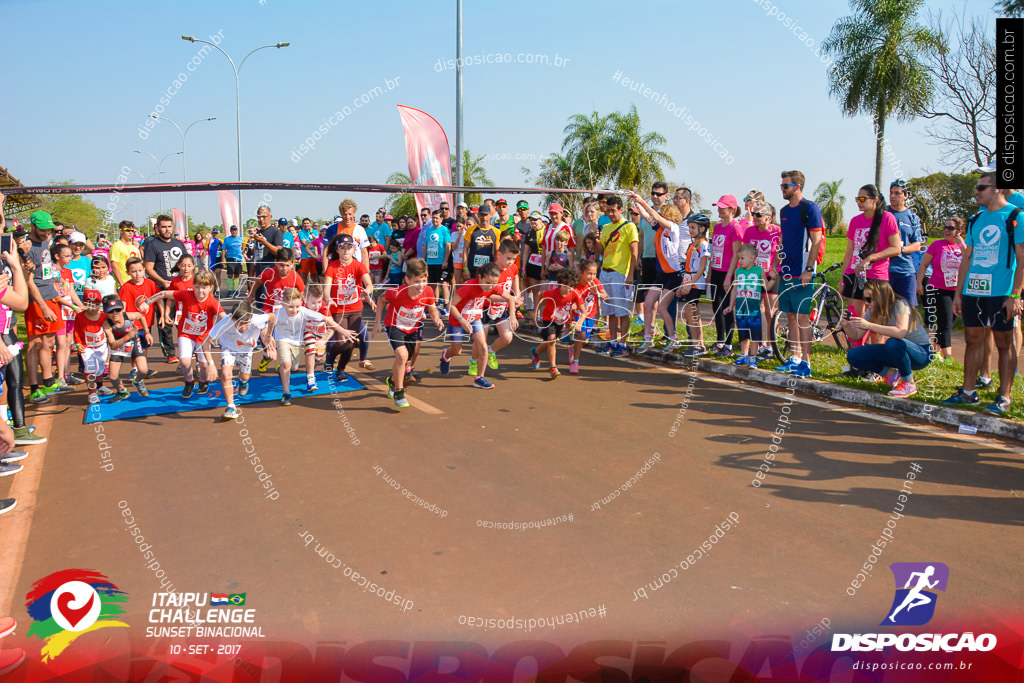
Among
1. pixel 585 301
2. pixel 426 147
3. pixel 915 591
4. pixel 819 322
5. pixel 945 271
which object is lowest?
pixel 915 591

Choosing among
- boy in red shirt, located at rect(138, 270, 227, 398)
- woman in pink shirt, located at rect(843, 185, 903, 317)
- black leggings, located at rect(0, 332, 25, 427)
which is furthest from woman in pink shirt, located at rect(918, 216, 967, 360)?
black leggings, located at rect(0, 332, 25, 427)

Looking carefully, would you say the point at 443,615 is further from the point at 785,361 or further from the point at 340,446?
the point at 785,361

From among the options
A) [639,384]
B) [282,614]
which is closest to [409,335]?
[639,384]

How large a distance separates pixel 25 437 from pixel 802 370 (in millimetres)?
7641

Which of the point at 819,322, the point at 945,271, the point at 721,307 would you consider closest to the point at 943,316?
the point at 945,271

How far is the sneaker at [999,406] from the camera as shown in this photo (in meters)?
5.89

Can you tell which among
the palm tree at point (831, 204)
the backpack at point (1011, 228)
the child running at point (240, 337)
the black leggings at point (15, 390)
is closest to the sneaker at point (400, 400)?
the child running at point (240, 337)

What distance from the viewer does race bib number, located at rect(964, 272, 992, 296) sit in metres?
6.17

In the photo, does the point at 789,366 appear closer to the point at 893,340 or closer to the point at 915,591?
the point at 893,340

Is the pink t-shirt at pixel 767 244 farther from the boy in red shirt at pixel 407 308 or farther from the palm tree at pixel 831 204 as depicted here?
the palm tree at pixel 831 204

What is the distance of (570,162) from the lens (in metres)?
23.9

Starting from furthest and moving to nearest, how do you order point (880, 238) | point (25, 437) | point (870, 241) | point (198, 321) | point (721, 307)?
point (721, 307) < point (870, 241) < point (880, 238) < point (198, 321) < point (25, 437)

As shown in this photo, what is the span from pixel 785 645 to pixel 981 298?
15.7ft

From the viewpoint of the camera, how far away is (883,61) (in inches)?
737
